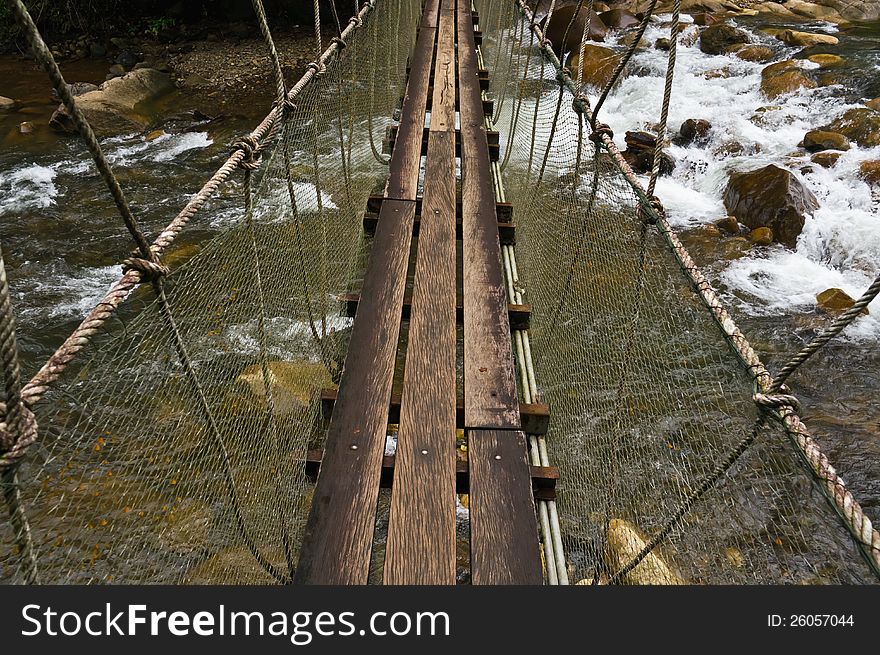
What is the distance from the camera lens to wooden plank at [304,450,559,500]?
1338mm

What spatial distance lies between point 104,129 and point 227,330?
4.23m

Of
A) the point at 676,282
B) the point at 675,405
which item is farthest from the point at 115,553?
the point at 676,282

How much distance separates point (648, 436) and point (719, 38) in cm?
618

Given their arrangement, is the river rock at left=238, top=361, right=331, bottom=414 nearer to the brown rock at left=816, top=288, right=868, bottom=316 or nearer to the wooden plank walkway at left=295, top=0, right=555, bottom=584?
the wooden plank walkway at left=295, top=0, right=555, bottom=584

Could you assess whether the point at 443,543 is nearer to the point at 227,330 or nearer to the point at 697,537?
the point at 697,537

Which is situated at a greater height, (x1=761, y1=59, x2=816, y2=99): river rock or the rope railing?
the rope railing

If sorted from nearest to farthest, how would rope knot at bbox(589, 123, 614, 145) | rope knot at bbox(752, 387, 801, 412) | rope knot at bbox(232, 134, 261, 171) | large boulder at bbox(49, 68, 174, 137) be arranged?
1. rope knot at bbox(752, 387, 801, 412)
2. rope knot at bbox(232, 134, 261, 171)
3. rope knot at bbox(589, 123, 614, 145)
4. large boulder at bbox(49, 68, 174, 137)

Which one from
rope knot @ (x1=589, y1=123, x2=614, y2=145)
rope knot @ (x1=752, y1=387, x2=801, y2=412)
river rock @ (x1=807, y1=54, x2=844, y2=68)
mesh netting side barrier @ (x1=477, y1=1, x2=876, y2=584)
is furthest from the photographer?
river rock @ (x1=807, y1=54, x2=844, y2=68)

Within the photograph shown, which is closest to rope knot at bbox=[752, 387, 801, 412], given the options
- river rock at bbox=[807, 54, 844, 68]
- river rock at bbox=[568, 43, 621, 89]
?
river rock at bbox=[568, 43, 621, 89]

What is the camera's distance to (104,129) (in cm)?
571

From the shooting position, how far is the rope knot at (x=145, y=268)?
3.07 ft

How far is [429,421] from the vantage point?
1458 mm

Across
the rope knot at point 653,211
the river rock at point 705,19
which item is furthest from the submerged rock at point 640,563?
the river rock at point 705,19

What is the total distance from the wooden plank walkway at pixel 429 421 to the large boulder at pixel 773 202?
2.51 metres
